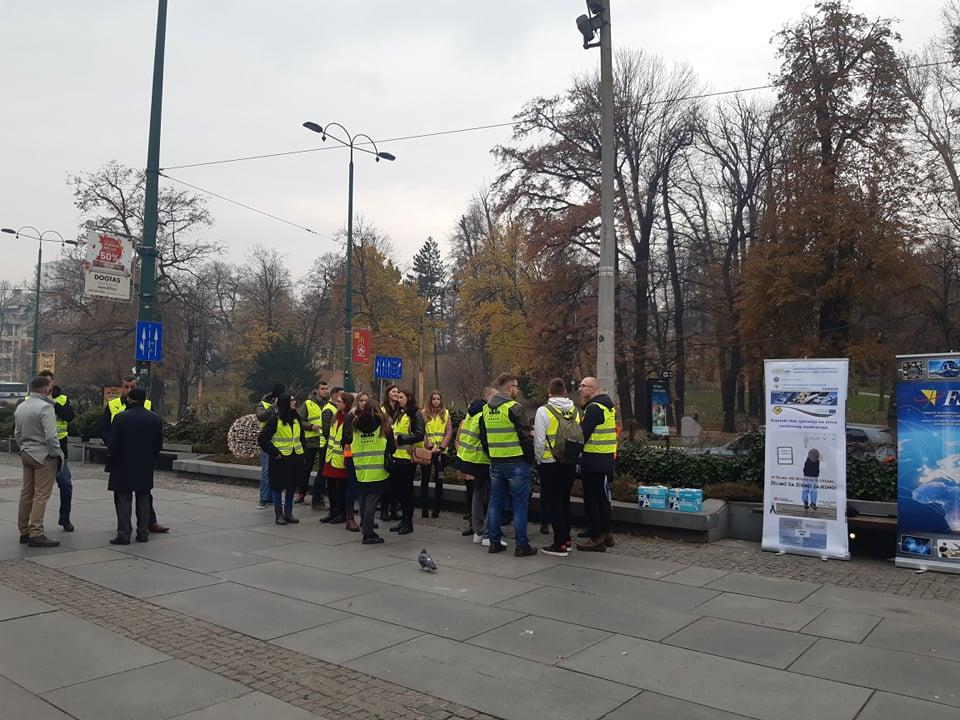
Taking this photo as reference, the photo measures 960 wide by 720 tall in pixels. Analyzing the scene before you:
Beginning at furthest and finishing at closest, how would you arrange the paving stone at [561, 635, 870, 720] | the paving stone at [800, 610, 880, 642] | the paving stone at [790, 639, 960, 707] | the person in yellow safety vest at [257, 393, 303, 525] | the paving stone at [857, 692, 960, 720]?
the person in yellow safety vest at [257, 393, 303, 525], the paving stone at [800, 610, 880, 642], the paving stone at [790, 639, 960, 707], the paving stone at [561, 635, 870, 720], the paving stone at [857, 692, 960, 720]

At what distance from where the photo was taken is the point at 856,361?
24859 mm

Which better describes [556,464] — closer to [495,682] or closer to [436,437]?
[436,437]

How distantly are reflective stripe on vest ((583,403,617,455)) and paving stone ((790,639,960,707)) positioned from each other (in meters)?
3.32

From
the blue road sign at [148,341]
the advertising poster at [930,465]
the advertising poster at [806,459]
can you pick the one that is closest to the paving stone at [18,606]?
the advertising poster at [806,459]

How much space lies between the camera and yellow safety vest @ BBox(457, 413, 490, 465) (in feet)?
30.9

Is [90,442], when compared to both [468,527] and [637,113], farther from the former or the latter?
[637,113]

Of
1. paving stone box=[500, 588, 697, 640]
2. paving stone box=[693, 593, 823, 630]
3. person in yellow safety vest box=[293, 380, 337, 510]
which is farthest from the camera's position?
person in yellow safety vest box=[293, 380, 337, 510]

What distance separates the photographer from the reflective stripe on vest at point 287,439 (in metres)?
10.7

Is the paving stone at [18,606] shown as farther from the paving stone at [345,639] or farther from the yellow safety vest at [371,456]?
the yellow safety vest at [371,456]

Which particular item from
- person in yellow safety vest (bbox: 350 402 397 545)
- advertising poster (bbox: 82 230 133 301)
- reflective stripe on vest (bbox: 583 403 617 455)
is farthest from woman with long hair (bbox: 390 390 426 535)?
advertising poster (bbox: 82 230 133 301)

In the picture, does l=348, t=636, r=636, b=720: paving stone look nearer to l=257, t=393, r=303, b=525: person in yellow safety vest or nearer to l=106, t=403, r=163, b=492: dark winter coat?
l=106, t=403, r=163, b=492: dark winter coat

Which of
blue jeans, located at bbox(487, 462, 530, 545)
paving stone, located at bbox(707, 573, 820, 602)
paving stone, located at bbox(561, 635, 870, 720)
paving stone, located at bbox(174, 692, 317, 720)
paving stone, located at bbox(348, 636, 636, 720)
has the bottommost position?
paving stone, located at bbox(174, 692, 317, 720)

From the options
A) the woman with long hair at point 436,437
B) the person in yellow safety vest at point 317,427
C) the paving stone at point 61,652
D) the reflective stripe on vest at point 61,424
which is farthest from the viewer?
the person in yellow safety vest at point 317,427

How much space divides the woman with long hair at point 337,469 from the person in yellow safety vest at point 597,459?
11.4ft
